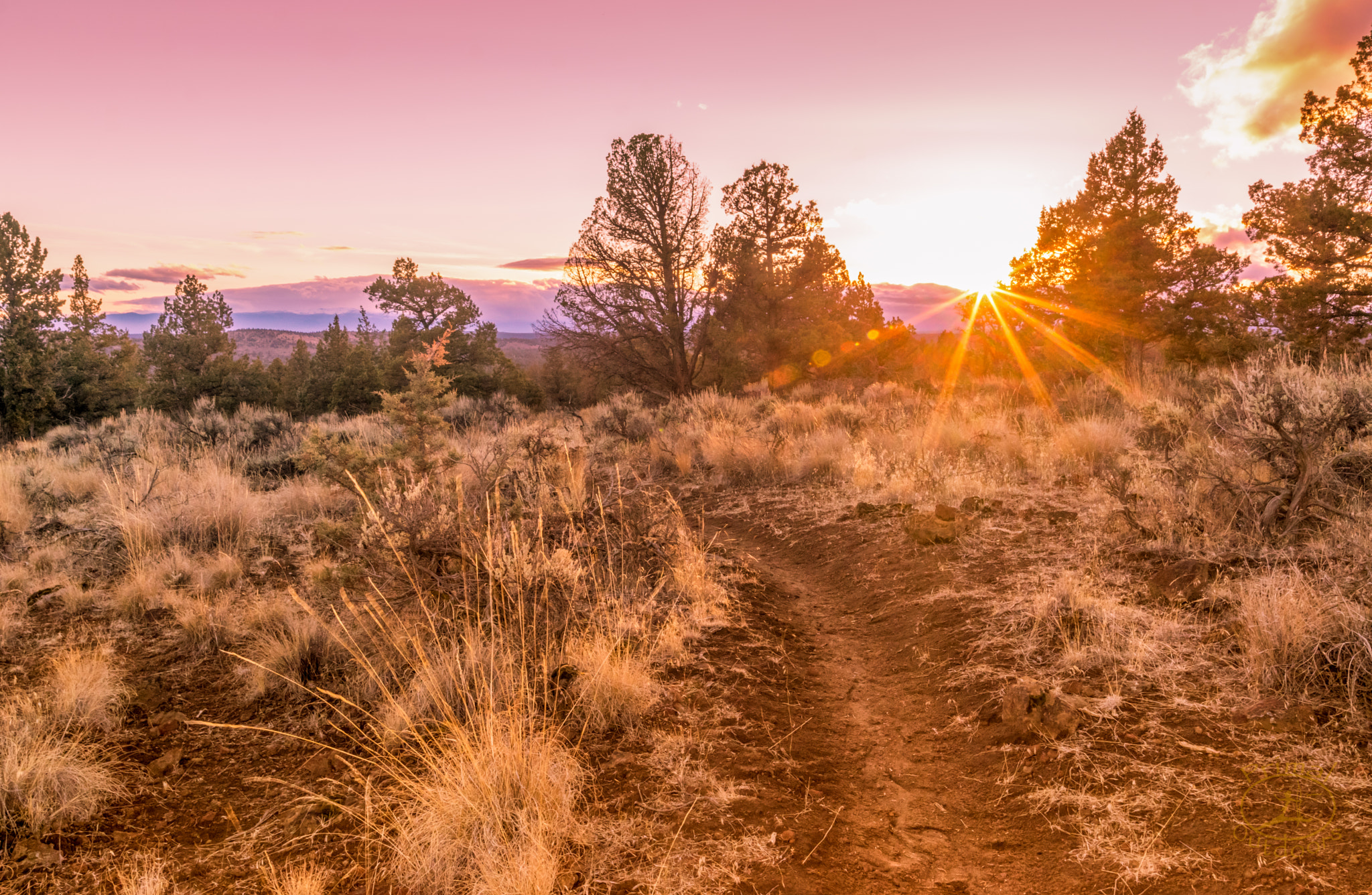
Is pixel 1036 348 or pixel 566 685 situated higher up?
pixel 1036 348

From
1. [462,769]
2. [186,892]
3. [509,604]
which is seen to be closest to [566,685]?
[509,604]

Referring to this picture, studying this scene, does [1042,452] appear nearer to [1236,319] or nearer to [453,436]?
[453,436]

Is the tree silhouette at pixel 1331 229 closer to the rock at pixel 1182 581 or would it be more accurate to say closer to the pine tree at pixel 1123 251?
the pine tree at pixel 1123 251

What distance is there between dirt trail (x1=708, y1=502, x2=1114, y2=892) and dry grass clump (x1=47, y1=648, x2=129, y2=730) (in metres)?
3.39

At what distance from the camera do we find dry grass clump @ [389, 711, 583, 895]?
2.26 metres

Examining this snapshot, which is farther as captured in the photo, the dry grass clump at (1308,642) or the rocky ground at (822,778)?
the dry grass clump at (1308,642)

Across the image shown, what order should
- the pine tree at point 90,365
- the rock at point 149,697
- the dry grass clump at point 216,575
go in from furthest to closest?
the pine tree at point 90,365 → the dry grass clump at point 216,575 → the rock at point 149,697

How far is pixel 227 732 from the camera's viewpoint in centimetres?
342

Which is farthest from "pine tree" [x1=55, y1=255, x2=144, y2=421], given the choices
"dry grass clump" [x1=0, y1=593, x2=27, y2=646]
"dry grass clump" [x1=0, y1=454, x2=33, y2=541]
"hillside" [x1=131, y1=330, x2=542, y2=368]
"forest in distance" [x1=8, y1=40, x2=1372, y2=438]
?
"hillside" [x1=131, y1=330, x2=542, y2=368]

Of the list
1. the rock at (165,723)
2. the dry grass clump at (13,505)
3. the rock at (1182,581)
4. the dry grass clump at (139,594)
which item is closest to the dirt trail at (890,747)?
the rock at (1182,581)

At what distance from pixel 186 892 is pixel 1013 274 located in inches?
1241

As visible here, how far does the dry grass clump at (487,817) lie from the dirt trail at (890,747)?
82cm

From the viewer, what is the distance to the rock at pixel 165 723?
3334 mm

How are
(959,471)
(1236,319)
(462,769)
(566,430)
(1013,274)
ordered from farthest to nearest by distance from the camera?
1. (1013,274)
2. (1236,319)
3. (566,430)
4. (959,471)
5. (462,769)
